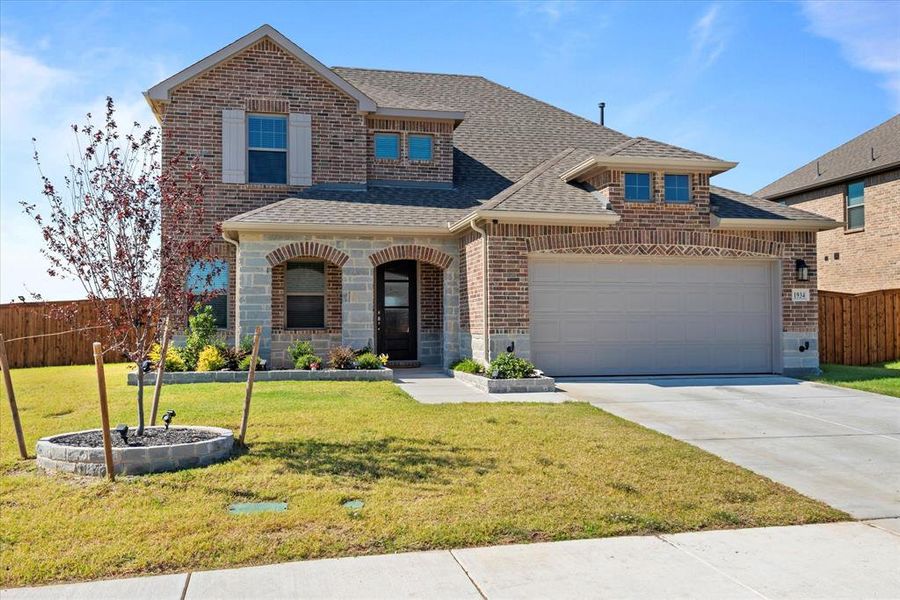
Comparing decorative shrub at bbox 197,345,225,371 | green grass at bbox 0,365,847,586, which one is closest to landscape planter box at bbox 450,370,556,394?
green grass at bbox 0,365,847,586

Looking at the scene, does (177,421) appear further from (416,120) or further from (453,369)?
(416,120)

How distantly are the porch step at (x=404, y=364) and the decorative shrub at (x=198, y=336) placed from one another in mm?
3931

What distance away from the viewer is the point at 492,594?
4301 millimetres

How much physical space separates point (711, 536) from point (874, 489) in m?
2.31

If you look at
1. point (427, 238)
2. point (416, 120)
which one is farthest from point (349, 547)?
point (416, 120)

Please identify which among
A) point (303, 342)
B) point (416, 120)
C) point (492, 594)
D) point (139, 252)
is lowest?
point (492, 594)

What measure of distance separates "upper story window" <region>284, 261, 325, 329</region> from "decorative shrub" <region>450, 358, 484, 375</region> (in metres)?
3.35

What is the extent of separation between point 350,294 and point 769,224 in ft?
28.8

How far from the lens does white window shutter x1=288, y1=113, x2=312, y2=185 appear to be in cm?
1691

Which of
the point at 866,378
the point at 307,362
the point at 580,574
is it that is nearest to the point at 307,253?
the point at 307,362

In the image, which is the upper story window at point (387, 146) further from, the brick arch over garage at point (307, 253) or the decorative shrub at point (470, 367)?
the decorative shrub at point (470, 367)

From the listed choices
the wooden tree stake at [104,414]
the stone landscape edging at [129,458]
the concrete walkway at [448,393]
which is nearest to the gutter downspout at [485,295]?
the concrete walkway at [448,393]

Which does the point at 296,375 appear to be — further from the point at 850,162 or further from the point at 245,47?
the point at 850,162

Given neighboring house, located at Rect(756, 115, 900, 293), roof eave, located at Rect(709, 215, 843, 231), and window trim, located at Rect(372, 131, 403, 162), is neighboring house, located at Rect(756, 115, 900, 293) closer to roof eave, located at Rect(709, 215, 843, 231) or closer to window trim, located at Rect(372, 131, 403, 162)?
roof eave, located at Rect(709, 215, 843, 231)
